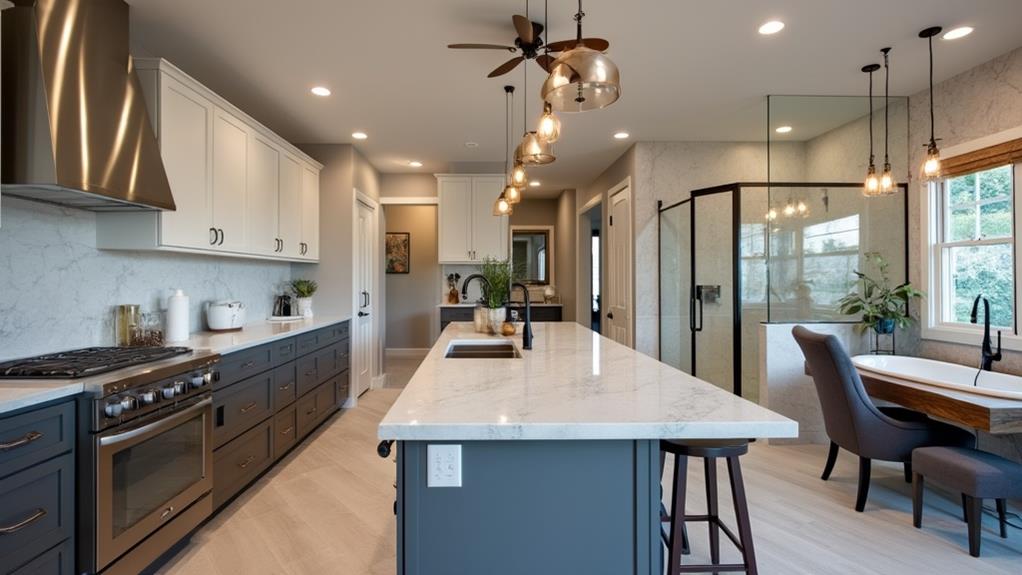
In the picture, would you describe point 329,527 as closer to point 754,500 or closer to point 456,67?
point 754,500

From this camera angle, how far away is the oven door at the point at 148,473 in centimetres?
171

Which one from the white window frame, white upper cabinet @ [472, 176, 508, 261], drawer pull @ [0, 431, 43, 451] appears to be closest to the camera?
drawer pull @ [0, 431, 43, 451]

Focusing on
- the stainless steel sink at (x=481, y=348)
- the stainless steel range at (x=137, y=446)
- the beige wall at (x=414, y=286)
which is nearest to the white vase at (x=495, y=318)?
the stainless steel sink at (x=481, y=348)

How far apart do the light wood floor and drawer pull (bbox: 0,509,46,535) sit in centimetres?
72

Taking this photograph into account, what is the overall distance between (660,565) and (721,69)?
10.2ft

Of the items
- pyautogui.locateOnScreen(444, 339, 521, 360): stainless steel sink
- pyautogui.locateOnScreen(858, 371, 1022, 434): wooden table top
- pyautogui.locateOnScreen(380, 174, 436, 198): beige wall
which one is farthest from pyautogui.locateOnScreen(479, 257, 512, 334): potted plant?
pyautogui.locateOnScreen(380, 174, 436, 198): beige wall

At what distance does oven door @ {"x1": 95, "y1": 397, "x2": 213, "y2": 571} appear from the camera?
171 centimetres

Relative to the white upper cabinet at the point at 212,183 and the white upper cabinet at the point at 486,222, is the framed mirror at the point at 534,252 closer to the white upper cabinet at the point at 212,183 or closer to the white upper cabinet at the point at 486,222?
the white upper cabinet at the point at 486,222

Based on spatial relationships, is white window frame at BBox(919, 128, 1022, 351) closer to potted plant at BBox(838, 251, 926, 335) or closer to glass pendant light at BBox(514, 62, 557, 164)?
potted plant at BBox(838, 251, 926, 335)

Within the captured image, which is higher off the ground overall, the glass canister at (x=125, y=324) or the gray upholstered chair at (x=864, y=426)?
the glass canister at (x=125, y=324)

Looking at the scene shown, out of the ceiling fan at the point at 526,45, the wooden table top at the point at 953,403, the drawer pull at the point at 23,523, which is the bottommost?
the drawer pull at the point at 23,523

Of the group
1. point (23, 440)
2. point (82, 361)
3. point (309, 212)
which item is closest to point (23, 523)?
point (23, 440)

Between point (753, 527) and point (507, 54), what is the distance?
306 cm

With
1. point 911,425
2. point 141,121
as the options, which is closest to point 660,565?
point 911,425
